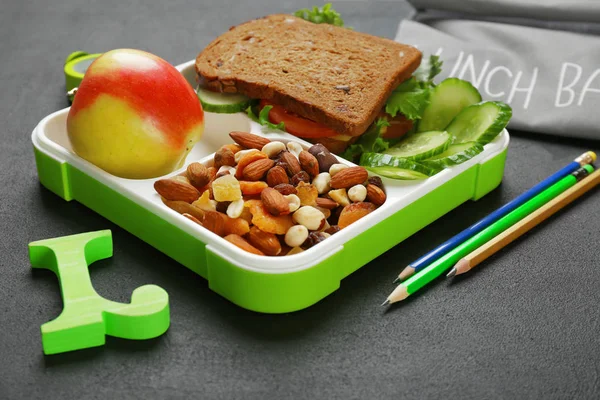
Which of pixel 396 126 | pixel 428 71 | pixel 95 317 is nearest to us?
pixel 95 317

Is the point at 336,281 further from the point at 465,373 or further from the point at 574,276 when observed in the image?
the point at 574,276

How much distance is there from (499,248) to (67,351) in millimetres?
784

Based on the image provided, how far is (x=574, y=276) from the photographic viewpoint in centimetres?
159

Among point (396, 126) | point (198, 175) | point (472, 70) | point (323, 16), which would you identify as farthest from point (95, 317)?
point (472, 70)

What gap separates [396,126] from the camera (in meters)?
1.92

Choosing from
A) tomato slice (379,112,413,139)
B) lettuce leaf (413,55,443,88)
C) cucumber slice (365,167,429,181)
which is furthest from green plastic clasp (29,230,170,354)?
lettuce leaf (413,55,443,88)

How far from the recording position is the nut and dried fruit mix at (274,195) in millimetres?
1488

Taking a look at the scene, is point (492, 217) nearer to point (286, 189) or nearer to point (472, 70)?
point (286, 189)

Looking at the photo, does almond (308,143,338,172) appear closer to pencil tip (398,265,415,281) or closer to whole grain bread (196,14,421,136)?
whole grain bread (196,14,421,136)

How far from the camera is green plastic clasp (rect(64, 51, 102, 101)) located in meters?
2.17

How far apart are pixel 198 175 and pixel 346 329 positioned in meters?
0.40

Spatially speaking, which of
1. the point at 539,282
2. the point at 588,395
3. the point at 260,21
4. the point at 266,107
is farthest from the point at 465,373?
the point at 260,21

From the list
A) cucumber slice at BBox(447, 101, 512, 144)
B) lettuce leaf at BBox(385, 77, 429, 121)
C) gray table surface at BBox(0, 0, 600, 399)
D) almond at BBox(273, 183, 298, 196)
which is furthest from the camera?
lettuce leaf at BBox(385, 77, 429, 121)

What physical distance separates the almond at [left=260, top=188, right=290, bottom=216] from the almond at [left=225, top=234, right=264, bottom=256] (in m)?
0.07
